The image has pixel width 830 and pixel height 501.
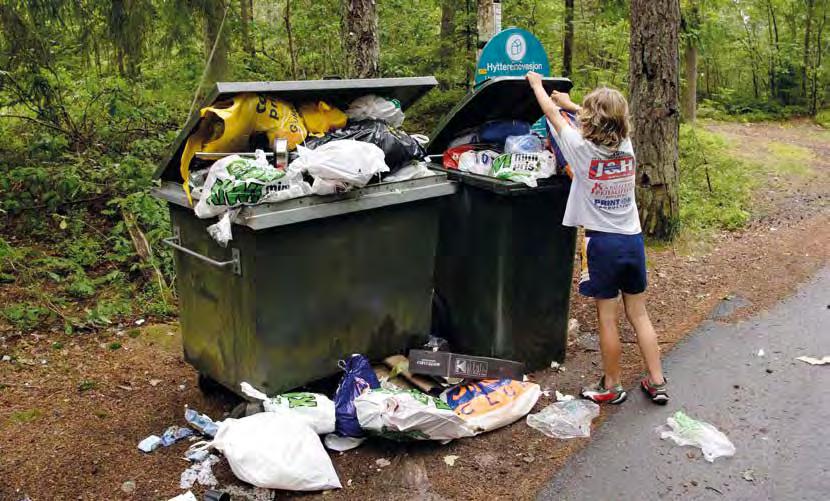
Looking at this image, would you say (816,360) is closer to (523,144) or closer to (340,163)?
(523,144)

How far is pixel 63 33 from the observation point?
23.6 feet

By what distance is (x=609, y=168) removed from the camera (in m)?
3.72

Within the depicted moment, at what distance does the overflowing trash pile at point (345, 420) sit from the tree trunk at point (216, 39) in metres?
4.97

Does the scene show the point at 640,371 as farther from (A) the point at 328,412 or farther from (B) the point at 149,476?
(B) the point at 149,476

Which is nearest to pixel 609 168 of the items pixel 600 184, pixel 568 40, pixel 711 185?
pixel 600 184

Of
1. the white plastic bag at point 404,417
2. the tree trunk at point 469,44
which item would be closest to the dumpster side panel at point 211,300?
the white plastic bag at point 404,417

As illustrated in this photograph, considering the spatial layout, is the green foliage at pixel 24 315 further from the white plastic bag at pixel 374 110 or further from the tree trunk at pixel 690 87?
the tree trunk at pixel 690 87

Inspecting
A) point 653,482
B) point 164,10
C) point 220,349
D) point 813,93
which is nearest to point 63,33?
point 164,10

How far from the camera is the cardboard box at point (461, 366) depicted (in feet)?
12.4

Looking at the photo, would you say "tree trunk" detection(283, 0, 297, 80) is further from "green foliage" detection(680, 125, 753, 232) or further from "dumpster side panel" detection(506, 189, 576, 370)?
"dumpster side panel" detection(506, 189, 576, 370)

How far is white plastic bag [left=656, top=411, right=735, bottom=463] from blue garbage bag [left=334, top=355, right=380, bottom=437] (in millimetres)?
1542

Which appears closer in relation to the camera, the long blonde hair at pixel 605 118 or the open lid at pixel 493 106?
the long blonde hair at pixel 605 118

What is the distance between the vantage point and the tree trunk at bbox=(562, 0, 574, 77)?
10.9m

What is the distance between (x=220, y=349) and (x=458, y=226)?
59.9 inches
